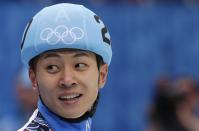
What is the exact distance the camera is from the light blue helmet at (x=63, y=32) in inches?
178

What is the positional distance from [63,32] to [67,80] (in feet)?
0.86

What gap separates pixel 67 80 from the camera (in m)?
4.50

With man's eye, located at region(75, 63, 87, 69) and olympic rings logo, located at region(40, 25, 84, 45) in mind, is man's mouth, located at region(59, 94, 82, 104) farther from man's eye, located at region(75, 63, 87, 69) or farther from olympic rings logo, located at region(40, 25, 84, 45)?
olympic rings logo, located at region(40, 25, 84, 45)

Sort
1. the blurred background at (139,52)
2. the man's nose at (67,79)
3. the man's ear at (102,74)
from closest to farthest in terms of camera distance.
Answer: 1. the man's nose at (67,79)
2. the man's ear at (102,74)
3. the blurred background at (139,52)

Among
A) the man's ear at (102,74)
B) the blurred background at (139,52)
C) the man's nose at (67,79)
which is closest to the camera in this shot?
the man's nose at (67,79)

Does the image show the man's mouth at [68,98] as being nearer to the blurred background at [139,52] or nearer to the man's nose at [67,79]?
the man's nose at [67,79]

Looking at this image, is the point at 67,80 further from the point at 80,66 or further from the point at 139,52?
the point at 139,52

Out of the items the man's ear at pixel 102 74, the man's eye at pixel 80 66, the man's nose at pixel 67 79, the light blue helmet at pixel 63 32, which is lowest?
the man's ear at pixel 102 74

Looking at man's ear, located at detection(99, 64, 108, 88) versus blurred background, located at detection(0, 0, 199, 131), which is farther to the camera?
blurred background, located at detection(0, 0, 199, 131)

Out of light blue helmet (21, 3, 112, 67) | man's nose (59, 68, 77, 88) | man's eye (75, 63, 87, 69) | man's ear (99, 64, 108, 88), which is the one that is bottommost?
man's ear (99, 64, 108, 88)

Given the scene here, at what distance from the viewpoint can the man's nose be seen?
450 centimetres

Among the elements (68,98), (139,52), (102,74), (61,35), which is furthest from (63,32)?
(139,52)

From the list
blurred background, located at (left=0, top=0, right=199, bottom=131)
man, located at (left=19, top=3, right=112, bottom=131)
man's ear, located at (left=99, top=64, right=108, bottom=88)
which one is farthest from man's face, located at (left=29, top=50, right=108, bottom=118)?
blurred background, located at (left=0, top=0, right=199, bottom=131)

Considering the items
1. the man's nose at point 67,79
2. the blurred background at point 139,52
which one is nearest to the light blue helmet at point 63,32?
the man's nose at point 67,79
